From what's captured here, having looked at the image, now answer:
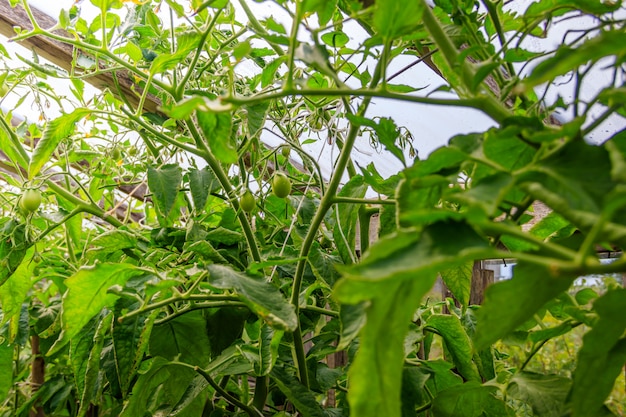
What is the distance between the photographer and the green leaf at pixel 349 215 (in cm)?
60

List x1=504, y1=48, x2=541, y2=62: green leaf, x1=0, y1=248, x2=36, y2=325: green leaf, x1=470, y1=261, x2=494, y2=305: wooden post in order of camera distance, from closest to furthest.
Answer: x1=504, y1=48, x2=541, y2=62: green leaf, x1=0, y1=248, x2=36, y2=325: green leaf, x1=470, y1=261, x2=494, y2=305: wooden post

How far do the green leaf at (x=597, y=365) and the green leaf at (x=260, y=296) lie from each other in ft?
0.64

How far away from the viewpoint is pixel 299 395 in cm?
57

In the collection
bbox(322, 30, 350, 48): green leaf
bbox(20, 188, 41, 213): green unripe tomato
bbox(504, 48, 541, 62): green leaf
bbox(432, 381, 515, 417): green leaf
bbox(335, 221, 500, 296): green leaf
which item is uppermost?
bbox(322, 30, 350, 48): green leaf

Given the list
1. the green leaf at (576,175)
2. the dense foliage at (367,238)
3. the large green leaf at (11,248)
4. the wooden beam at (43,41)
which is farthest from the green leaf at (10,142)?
the wooden beam at (43,41)

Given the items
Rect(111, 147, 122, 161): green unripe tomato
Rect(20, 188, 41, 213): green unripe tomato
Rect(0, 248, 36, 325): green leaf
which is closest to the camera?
Rect(20, 188, 41, 213): green unripe tomato

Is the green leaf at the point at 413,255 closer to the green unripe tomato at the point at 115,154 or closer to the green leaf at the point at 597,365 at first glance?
the green leaf at the point at 597,365

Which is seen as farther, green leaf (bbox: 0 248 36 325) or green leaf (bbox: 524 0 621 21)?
green leaf (bbox: 0 248 36 325)

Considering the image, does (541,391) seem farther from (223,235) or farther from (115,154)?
(115,154)

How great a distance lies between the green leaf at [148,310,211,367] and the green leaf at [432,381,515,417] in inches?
11.6

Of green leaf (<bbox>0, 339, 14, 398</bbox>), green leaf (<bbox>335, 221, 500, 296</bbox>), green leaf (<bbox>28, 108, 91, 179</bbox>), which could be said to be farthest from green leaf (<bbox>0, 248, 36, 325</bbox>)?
green leaf (<bbox>335, 221, 500, 296</bbox>)

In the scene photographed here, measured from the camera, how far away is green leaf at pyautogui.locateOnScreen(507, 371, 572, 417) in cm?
43

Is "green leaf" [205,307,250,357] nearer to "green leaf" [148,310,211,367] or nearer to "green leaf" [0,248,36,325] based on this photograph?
"green leaf" [148,310,211,367]

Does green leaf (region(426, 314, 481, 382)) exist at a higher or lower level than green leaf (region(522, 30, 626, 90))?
lower
